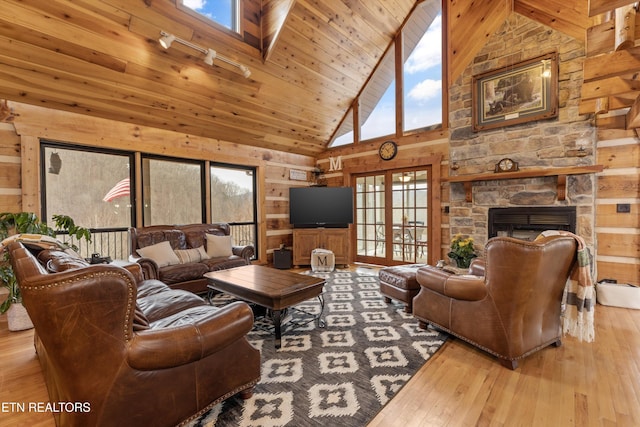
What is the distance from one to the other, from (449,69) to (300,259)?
14.2 ft

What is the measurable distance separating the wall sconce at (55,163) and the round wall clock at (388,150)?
502 cm

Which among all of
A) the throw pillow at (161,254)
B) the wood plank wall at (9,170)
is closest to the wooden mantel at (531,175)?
the throw pillow at (161,254)

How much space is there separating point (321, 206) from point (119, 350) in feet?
15.4

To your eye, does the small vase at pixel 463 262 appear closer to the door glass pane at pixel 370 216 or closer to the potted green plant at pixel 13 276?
the door glass pane at pixel 370 216

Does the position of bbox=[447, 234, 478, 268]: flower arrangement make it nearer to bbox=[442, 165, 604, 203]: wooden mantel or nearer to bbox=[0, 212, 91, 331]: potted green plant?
bbox=[442, 165, 604, 203]: wooden mantel

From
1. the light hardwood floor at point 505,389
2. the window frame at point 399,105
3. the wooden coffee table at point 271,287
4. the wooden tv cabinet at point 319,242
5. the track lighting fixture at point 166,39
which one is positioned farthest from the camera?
the wooden tv cabinet at point 319,242

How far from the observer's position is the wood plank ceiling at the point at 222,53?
2928 mm

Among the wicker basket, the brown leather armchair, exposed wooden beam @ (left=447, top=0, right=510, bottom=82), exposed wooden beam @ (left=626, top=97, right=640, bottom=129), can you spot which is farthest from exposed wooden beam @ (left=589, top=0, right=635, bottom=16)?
the wicker basket

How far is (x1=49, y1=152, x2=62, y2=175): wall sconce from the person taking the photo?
12.0 ft

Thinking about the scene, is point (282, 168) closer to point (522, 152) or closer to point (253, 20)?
point (253, 20)

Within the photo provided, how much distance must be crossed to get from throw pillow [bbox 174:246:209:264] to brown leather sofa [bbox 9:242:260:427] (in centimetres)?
253

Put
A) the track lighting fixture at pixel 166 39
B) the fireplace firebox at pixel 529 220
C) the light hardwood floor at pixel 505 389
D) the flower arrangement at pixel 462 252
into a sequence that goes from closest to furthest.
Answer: the light hardwood floor at pixel 505 389, the track lighting fixture at pixel 166 39, the fireplace firebox at pixel 529 220, the flower arrangement at pixel 462 252

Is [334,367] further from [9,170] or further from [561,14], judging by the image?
[561,14]

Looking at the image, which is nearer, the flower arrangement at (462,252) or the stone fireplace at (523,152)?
the stone fireplace at (523,152)
